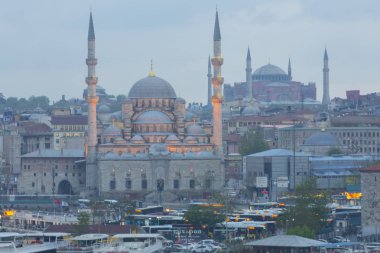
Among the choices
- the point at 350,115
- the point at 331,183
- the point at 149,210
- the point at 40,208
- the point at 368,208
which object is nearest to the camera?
the point at 368,208

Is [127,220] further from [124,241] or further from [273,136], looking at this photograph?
[273,136]

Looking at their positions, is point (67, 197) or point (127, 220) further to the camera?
point (67, 197)

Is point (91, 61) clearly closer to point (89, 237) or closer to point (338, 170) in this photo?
point (338, 170)

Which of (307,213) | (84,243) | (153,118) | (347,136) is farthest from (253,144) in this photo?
(84,243)

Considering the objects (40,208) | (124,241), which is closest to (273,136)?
(40,208)

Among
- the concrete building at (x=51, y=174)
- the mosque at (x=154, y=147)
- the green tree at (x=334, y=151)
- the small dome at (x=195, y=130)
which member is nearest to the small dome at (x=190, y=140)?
the mosque at (x=154, y=147)

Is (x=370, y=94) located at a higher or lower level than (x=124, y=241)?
higher

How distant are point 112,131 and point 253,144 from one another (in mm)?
18114

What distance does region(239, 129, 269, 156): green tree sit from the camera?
132625mm

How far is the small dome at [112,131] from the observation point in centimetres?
11788

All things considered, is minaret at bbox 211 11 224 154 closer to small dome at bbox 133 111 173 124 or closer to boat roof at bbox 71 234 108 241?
small dome at bbox 133 111 173 124

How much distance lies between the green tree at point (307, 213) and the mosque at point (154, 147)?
2551 cm

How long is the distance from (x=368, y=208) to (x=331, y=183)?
30.9 meters

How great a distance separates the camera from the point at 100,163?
375 feet
